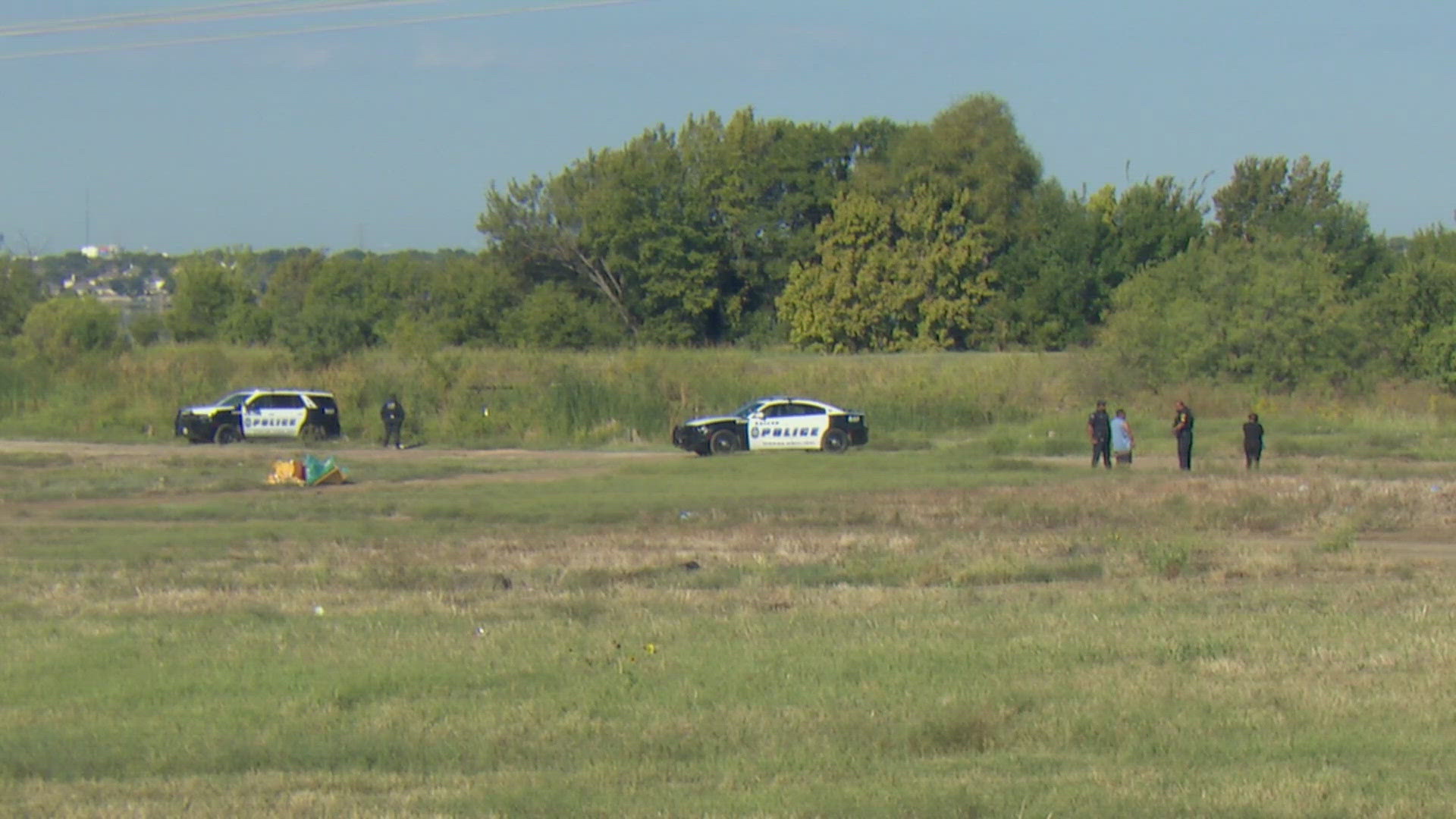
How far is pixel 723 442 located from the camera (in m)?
39.4

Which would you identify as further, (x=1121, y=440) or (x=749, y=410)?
(x=749, y=410)

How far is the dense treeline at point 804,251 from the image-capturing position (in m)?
77.1

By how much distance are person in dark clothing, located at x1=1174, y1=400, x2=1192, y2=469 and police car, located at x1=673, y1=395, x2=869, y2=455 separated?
34.1 ft

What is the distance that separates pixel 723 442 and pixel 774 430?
4.26ft

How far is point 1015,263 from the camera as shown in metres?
78.6

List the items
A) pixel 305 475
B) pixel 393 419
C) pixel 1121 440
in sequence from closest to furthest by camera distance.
→ pixel 305 475
pixel 1121 440
pixel 393 419

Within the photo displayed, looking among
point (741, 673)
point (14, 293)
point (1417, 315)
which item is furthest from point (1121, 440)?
point (14, 293)

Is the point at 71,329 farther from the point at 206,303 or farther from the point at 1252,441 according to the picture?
the point at 1252,441

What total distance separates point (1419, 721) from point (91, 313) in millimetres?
70139

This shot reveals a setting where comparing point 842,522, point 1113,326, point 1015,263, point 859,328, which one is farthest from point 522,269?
point 842,522

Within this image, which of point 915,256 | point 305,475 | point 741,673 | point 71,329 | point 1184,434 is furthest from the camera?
point 915,256

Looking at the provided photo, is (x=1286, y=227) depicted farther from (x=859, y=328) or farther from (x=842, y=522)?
(x=842, y=522)

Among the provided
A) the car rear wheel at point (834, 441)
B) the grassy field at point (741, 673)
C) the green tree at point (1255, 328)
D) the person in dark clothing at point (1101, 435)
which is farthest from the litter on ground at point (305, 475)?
the green tree at point (1255, 328)

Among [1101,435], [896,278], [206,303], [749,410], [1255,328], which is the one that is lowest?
[1101,435]
